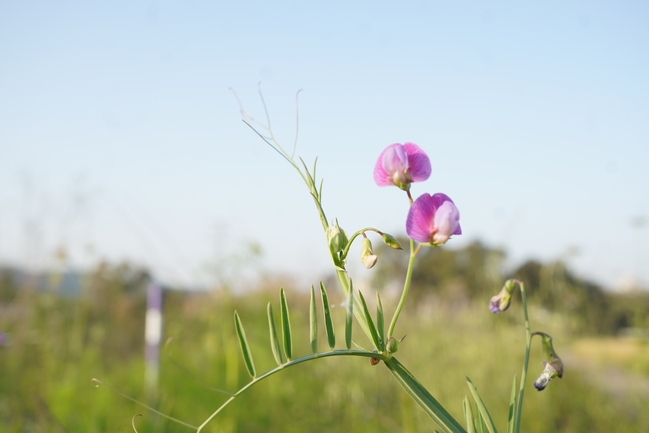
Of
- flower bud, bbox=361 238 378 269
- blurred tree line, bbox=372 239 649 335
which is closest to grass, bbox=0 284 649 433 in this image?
blurred tree line, bbox=372 239 649 335

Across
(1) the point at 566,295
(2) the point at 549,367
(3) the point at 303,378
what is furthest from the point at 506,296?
(1) the point at 566,295

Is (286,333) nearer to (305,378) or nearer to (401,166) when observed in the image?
(401,166)

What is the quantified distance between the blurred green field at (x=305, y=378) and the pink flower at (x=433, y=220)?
1.52 meters

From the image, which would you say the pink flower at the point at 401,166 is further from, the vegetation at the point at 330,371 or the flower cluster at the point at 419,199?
the vegetation at the point at 330,371

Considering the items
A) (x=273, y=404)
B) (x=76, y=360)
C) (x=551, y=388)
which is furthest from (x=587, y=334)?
(x=76, y=360)

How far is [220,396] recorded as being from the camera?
2.31m

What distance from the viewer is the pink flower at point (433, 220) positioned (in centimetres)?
41

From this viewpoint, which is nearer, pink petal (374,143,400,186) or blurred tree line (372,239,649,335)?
pink petal (374,143,400,186)

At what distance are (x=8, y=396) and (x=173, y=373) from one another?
3.10ft

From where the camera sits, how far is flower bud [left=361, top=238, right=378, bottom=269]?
1.48 ft

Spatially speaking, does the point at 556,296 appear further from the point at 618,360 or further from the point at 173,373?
the point at 173,373

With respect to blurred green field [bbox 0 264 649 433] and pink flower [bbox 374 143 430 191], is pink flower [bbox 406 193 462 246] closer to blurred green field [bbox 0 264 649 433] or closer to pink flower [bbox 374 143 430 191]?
pink flower [bbox 374 143 430 191]

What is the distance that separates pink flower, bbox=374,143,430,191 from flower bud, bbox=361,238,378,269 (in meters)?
0.05

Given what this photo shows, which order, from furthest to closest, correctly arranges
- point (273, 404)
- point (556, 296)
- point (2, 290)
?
point (2, 290)
point (556, 296)
point (273, 404)
